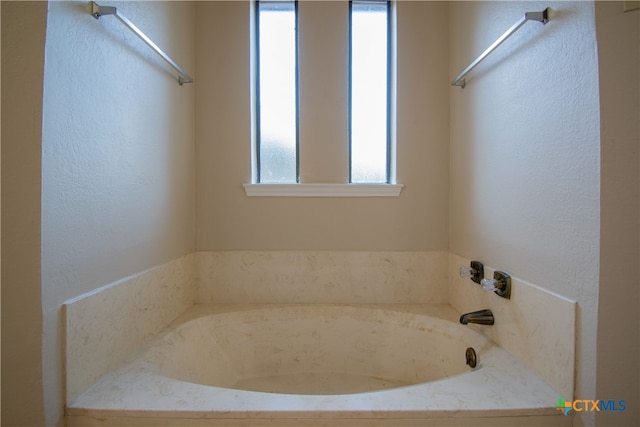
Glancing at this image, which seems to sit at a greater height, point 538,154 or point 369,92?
point 369,92

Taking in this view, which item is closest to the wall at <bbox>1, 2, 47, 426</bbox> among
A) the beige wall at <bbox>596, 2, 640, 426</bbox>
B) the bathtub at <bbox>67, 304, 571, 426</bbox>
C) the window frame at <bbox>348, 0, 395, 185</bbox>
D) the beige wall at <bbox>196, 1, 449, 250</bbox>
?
the bathtub at <bbox>67, 304, 571, 426</bbox>

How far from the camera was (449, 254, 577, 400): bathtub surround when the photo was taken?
2.59 ft

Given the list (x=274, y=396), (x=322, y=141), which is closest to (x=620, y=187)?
(x=274, y=396)

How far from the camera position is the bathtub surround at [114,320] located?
2.62ft

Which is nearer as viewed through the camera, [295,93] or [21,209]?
[21,209]

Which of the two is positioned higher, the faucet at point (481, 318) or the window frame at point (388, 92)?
the window frame at point (388, 92)

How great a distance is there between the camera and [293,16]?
164cm

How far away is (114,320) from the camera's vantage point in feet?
3.11

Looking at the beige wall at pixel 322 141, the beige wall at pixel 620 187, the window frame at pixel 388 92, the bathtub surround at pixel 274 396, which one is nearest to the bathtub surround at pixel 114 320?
the bathtub surround at pixel 274 396

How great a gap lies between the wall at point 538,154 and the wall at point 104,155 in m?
1.28

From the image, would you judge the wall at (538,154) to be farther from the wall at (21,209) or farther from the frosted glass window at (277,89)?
the wall at (21,209)

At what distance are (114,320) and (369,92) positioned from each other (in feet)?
4.90

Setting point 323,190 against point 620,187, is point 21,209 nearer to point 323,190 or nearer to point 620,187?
point 323,190

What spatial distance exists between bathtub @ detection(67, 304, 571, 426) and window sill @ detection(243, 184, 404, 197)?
56cm
